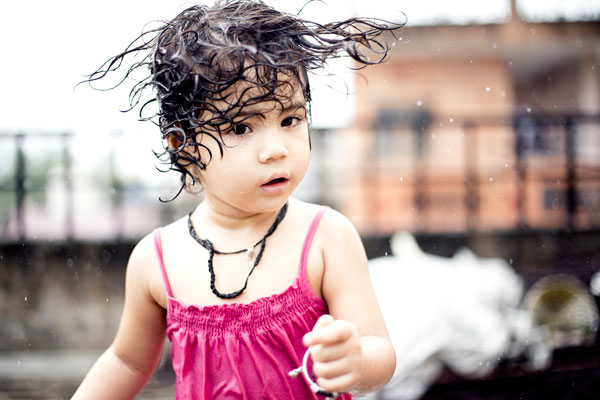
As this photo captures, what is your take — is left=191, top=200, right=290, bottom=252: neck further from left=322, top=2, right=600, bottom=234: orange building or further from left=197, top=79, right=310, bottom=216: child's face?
left=322, top=2, right=600, bottom=234: orange building

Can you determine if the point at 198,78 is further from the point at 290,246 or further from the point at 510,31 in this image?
the point at 510,31

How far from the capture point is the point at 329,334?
0.73 m

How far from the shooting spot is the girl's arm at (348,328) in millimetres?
745

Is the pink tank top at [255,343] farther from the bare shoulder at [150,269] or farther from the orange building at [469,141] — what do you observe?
the orange building at [469,141]

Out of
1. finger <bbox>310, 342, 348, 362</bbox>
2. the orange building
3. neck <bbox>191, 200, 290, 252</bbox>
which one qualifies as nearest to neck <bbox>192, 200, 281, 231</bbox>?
neck <bbox>191, 200, 290, 252</bbox>

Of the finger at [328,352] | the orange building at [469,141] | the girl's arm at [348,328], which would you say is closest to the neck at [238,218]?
the girl's arm at [348,328]

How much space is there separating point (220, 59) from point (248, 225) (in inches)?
11.4

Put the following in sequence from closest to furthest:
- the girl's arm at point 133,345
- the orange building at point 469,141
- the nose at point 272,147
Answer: the nose at point 272,147 → the girl's arm at point 133,345 → the orange building at point 469,141

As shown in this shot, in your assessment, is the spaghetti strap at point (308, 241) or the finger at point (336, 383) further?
the spaghetti strap at point (308, 241)

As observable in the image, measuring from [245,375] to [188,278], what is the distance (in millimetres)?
191

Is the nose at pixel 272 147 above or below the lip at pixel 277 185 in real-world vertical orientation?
above

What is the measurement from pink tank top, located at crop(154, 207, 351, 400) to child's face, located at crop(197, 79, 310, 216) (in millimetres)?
130

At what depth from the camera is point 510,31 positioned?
5719 millimetres

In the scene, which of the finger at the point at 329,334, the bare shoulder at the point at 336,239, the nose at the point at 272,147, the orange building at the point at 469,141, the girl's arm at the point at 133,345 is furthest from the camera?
the orange building at the point at 469,141
